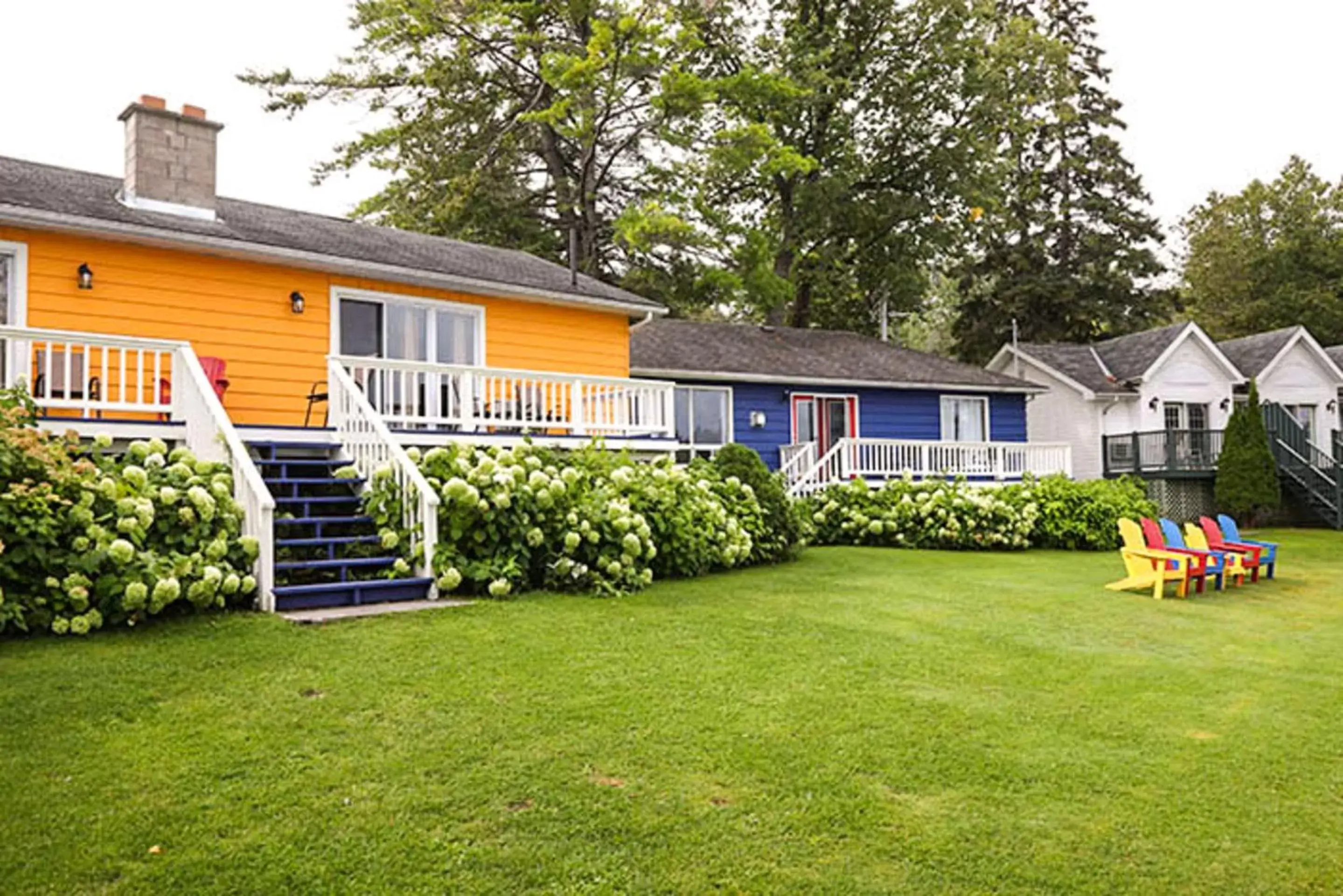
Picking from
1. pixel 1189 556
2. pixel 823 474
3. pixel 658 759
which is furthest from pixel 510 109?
pixel 658 759

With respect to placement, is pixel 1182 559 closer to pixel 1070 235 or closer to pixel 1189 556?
pixel 1189 556

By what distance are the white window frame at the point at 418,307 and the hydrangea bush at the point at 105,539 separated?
532 cm

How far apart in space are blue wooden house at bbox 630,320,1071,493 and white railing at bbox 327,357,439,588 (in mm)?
8039

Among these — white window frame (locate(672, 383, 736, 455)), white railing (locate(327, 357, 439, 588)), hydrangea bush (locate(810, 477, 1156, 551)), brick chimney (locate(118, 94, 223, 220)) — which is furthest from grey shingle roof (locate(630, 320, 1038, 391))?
white railing (locate(327, 357, 439, 588))

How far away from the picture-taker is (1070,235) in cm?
3456

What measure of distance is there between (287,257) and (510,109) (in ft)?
48.3

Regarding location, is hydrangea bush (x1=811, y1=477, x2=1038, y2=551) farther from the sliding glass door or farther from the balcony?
the balcony

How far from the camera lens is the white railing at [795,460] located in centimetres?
1656

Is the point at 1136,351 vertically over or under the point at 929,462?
over

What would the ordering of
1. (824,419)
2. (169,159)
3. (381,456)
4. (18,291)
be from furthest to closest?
(824,419), (169,159), (18,291), (381,456)

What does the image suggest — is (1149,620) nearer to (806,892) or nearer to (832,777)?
(832,777)

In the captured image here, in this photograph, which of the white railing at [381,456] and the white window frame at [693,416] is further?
the white window frame at [693,416]

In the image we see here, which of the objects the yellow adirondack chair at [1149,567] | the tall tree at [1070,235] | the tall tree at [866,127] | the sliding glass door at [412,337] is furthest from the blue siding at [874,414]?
the tall tree at [1070,235]

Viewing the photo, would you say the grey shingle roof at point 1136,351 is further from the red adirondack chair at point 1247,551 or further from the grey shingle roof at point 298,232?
the grey shingle roof at point 298,232
